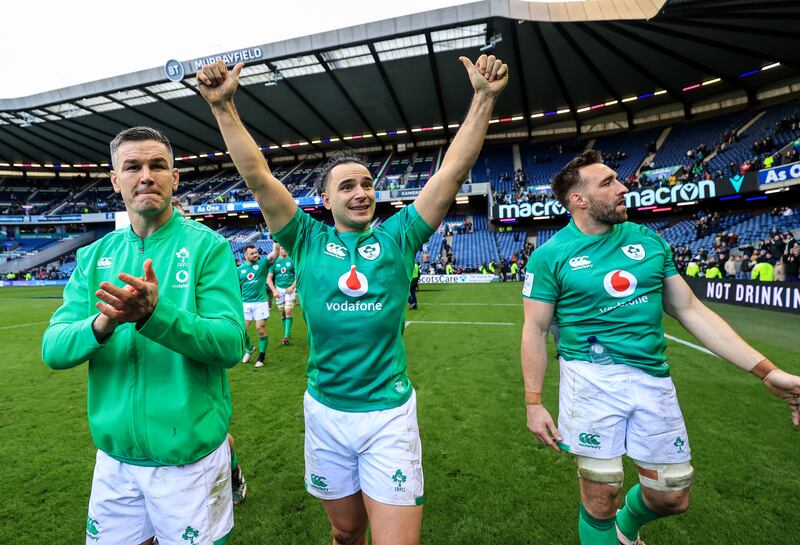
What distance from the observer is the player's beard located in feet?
7.75

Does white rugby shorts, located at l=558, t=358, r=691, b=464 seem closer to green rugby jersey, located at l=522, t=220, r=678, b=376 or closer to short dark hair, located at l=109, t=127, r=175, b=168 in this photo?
green rugby jersey, located at l=522, t=220, r=678, b=376

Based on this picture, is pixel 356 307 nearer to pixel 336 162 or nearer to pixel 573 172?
pixel 336 162

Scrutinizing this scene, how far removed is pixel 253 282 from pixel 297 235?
5.77 meters

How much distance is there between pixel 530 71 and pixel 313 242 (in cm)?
3140

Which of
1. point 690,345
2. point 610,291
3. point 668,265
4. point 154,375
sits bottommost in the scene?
point 690,345

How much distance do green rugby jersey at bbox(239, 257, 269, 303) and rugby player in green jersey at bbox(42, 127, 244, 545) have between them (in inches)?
227

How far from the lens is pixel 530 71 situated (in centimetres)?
2783

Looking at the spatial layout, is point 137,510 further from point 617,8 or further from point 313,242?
point 617,8

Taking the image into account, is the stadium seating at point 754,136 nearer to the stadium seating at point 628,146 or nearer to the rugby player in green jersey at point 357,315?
the stadium seating at point 628,146

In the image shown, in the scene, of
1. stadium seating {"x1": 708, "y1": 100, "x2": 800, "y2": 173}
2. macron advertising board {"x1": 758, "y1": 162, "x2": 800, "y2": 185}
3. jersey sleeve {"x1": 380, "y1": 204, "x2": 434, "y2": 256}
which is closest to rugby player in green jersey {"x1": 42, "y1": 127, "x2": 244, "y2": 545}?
jersey sleeve {"x1": 380, "y1": 204, "x2": 434, "y2": 256}

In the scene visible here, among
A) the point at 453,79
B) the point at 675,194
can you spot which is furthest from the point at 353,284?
the point at 453,79

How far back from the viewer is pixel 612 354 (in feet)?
7.43

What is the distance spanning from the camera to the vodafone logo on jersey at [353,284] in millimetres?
1911

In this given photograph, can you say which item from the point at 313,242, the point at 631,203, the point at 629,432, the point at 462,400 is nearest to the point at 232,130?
the point at 313,242
